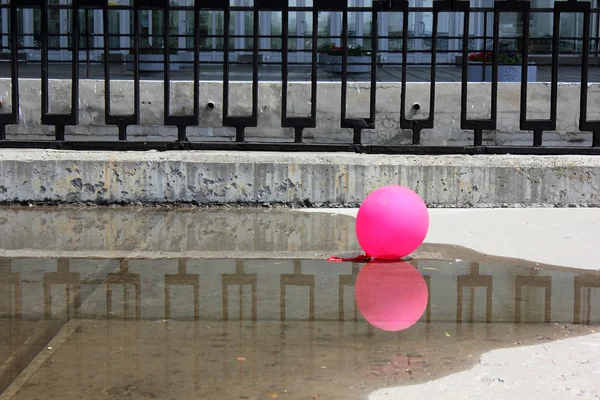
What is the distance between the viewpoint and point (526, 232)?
23.6 feet

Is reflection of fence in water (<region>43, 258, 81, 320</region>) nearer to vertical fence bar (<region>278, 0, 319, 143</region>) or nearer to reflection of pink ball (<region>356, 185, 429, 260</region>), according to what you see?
reflection of pink ball (<region>356, 185, 429, 260</region>)

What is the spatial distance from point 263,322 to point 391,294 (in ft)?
3.08

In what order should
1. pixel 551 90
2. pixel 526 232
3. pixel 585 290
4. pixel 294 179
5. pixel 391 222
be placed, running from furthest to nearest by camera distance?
pixel 551 90, pixel 294 179, pixel 526 232, pixel 391 222, pixel 585 290

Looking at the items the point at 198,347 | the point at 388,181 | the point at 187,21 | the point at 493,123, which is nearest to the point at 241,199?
the point at 388,181

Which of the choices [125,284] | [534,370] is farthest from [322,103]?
[534,370]

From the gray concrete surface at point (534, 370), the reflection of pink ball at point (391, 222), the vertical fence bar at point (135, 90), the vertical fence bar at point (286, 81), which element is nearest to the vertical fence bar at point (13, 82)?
the vertical fence bar at point (135, 90)

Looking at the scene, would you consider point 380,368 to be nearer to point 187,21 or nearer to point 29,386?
point 29,386

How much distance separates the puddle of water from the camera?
397 cm

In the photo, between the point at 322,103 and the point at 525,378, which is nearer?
the point at 525,378

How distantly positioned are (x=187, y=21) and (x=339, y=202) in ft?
81.5

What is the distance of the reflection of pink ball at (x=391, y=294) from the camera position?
4.90 meters

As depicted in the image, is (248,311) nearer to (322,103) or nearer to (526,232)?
(526,232)

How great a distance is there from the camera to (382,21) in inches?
1294

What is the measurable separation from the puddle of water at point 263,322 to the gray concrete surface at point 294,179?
1.97m
